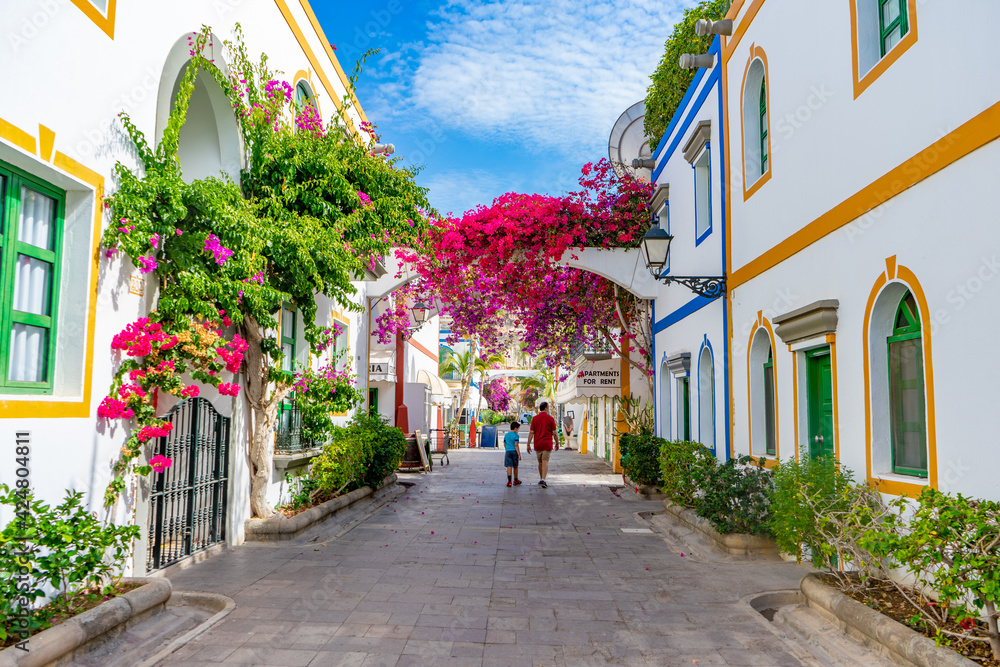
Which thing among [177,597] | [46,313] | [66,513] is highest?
[46,313]

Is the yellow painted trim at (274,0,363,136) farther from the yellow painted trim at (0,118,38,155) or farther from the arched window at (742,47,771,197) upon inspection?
the arched window at (742,47,771,197)

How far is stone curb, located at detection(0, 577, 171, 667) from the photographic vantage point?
3.96m

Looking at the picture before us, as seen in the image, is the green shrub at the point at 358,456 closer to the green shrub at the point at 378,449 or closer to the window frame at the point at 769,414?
the green shrub at the point at 378,449

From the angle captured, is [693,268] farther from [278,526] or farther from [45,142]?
[45,142]

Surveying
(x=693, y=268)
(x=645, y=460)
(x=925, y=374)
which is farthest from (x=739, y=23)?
(x=645, y=460)

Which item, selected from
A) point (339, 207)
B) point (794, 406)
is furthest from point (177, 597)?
point (794, 406)

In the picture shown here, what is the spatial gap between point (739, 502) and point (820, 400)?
151 cm

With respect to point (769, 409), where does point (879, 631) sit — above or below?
below

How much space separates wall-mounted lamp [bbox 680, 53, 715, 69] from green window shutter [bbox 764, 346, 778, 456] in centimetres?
466

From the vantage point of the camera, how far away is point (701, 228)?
39.2ft

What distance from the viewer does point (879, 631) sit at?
467cm

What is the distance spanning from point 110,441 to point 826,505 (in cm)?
578

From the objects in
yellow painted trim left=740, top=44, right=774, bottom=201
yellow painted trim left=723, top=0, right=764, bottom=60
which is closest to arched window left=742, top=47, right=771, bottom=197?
yellow painted trim left=740, top=44, right=774, bottom=201

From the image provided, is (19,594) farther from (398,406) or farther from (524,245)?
(398,406)
